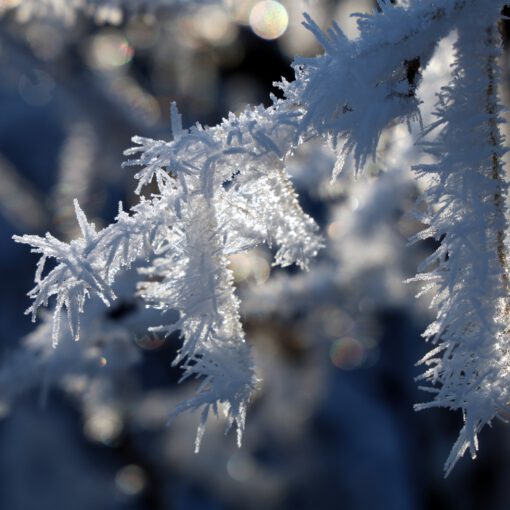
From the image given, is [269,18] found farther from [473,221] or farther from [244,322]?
[473,221]

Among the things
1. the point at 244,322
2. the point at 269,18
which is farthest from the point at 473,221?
the point at 269,18

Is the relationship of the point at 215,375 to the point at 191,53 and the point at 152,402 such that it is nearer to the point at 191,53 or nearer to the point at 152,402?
the point at 152,402

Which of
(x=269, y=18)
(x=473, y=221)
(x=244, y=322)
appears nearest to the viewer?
(x=473, y=221)

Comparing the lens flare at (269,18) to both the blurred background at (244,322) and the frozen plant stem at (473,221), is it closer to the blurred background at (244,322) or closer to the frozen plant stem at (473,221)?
the blurred background at (244,322)

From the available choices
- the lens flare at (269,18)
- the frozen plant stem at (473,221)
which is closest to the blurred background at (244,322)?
the lens flare at (269,18)

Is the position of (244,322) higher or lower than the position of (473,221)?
higher

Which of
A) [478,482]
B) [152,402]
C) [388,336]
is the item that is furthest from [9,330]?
[478,482]

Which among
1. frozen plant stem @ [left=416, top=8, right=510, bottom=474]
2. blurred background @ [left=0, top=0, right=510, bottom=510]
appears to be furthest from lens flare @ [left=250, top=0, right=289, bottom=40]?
frozen plant stem @ [left=416, top=8, right=510, bottom=474]
